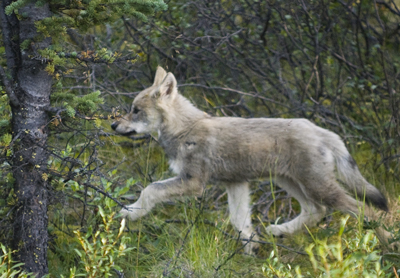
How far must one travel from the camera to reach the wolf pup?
13.1ft

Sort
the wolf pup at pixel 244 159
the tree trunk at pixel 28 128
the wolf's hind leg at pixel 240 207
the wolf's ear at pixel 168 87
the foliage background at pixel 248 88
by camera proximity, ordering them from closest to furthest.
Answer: the tree trunk at pixel 28 128
the foliage background at pixel 248 88
the wolf pup at pixel 244 159
the wolf's hind leg at pixel 240 207
the wolf's ear at pixel 168 87

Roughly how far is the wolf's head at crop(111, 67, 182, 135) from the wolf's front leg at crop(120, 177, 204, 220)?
76cm

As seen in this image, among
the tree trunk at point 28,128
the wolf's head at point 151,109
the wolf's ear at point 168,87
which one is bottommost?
the wolf's head at point 151,109

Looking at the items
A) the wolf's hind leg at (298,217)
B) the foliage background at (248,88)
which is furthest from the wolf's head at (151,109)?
the wolf's hind leg at (298,217)

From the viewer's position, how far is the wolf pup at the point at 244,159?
3.98 meters

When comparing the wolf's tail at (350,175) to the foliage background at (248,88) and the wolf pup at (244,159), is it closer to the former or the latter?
the wolf pup at (244,159)

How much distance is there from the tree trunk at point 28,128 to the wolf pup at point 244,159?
1069 millimetres

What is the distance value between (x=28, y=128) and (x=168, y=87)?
2.14 metres

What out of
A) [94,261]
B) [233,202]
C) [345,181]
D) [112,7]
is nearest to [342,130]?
[345,181]

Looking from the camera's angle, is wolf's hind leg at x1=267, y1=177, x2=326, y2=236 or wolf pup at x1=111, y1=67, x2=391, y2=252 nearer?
wolf pup at x1=111, y1=67, x2=391, y2=252

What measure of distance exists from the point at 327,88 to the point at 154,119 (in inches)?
94.2

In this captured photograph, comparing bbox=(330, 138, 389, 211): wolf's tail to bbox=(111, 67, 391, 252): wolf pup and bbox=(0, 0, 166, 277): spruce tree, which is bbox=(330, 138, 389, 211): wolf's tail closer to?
bbox=(111, 67, 391, 252): wolf pup

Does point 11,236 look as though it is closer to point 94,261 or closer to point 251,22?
point 94,261

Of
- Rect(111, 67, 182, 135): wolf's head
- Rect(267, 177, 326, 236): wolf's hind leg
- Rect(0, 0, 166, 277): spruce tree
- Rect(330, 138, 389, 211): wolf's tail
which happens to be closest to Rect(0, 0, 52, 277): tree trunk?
Rect(0, 0, 166, 277): spruce tree
